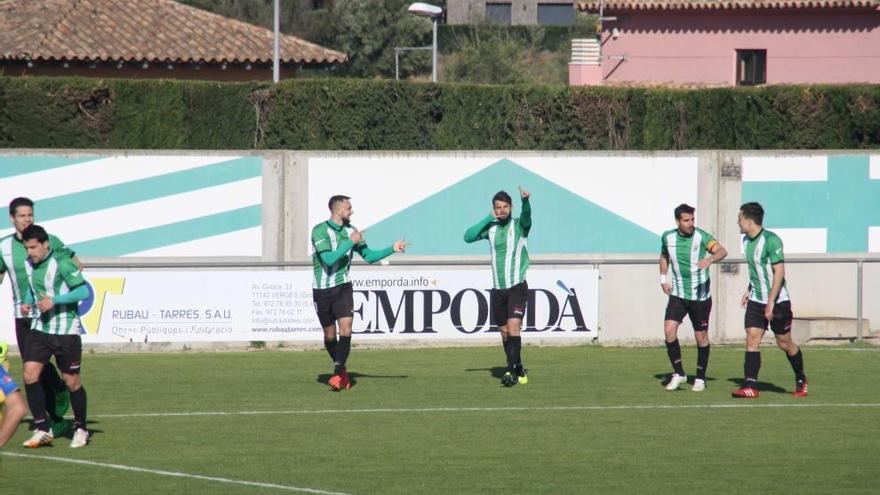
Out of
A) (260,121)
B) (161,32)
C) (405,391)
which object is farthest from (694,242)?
(161,32)

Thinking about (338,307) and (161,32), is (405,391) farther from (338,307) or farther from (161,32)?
(161,32)

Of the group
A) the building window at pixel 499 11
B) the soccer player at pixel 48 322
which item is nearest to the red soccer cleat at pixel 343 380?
the soccer player at pixel 48 322

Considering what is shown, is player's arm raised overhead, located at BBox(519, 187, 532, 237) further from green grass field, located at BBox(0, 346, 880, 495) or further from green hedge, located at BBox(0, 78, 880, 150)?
green hedge, located at BBox(0, 78, 880, 150)

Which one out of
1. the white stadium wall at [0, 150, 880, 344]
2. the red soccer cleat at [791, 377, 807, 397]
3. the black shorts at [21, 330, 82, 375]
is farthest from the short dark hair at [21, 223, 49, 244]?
the red soccer cleat at [791, 377, 807, 397]

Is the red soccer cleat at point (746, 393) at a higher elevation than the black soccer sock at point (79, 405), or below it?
below

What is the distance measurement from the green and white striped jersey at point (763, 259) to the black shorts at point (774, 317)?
0.08m

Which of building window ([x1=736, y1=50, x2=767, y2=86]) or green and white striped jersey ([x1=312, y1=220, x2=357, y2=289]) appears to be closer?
green and white striped jersey ([x1=312, y1=220, x2=357, y2=289])

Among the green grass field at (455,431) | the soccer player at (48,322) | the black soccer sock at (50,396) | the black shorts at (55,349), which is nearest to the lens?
the green grass field at (455,431)

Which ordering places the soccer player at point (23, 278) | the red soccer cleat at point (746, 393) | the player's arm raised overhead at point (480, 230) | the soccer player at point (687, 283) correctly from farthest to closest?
the player's arm raised overhead at point (480, 230) → the soccer player at point (687, 283) → the red soccer cleat at point (746, 393) → the soccer player at point (23, 278)

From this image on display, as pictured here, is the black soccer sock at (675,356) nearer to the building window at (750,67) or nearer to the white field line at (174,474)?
the white field line at (174,474)

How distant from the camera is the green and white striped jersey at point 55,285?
11.8 metres

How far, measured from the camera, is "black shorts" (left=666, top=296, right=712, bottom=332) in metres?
15.4

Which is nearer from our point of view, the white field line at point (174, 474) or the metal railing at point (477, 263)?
the white field line at point (174, 474)

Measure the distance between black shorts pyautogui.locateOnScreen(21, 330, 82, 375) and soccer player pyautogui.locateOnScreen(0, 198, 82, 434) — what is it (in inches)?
7.1
